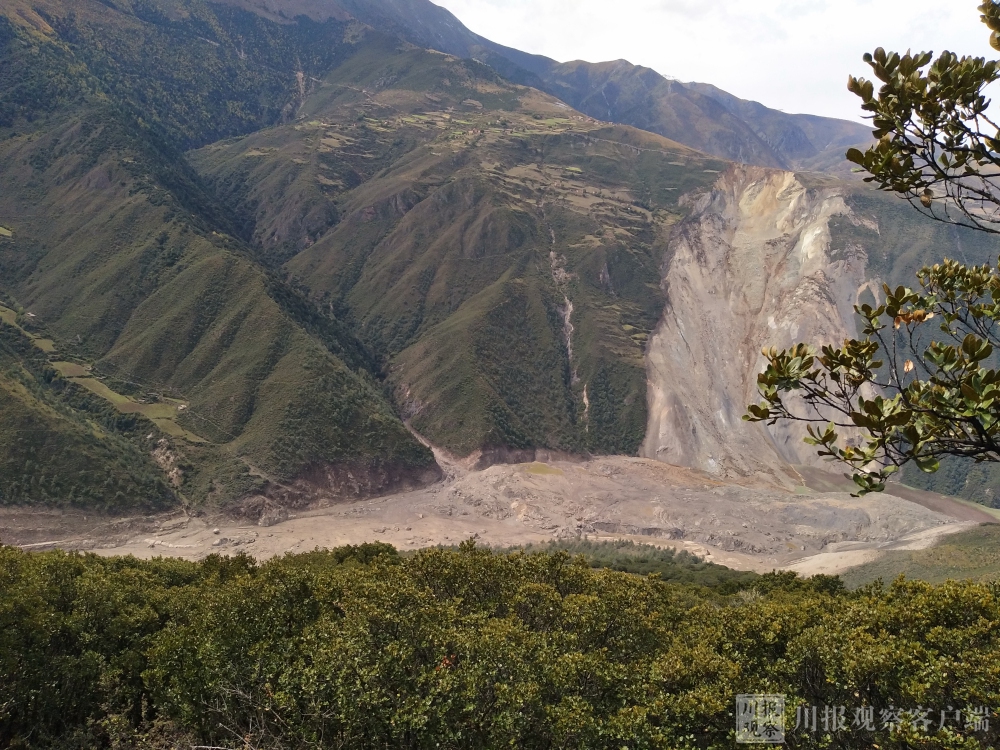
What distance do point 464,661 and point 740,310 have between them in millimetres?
118659

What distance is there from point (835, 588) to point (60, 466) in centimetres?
7392

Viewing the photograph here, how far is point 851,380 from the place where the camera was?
6.09 metres

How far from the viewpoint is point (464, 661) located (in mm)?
18422

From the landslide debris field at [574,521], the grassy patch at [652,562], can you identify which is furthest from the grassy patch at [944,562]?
the grassy patch at [652,562]

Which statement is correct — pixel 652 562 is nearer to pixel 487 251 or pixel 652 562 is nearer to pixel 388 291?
pixel 388 291

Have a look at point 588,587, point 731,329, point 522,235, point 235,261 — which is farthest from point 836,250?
point 588,587

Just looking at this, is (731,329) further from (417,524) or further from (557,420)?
(417,524)

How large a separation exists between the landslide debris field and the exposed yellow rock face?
9.33 m

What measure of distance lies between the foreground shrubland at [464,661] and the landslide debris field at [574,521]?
44.6 meters

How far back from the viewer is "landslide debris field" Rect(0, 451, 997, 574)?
67.6 metres

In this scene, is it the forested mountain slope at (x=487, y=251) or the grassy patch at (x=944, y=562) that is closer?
the grassy patch at (x=944, y=562)

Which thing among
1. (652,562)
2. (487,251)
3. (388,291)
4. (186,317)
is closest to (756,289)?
(487,251)

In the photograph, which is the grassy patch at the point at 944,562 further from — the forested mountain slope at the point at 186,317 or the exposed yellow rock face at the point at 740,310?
the forested mountain slope at the point at 186,317

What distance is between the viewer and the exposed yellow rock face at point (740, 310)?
101 m
